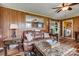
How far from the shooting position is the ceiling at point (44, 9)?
7.17ft

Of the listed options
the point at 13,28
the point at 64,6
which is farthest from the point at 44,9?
the point at 13,28

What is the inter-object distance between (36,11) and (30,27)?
36cm

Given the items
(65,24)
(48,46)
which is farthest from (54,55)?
(65,24)

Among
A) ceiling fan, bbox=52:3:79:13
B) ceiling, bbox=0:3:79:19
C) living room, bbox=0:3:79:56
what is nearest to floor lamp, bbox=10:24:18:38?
living room, bbox=0:3:79:56

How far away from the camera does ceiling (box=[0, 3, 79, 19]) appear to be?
2.19m

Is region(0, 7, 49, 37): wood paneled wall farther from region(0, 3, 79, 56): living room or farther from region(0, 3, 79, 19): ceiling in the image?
region(0, 3, 79, 19): ceiling

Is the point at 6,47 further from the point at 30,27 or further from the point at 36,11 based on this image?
the point at 36,11

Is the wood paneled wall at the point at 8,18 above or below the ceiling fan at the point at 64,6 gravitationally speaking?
→ below

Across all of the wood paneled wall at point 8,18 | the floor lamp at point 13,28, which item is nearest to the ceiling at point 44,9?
the wood paneled wall at point 8,18

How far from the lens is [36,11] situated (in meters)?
2.22

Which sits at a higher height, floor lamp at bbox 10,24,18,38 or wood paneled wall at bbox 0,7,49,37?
wood paneled wall at bbox 0,7,49,37

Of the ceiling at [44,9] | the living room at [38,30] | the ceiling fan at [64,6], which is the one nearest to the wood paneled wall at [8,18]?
the living room at [38,30]

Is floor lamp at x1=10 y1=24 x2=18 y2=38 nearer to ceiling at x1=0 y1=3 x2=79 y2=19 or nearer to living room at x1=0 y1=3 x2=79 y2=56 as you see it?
living room at x1=0 y1=3 x2=79 y2=56

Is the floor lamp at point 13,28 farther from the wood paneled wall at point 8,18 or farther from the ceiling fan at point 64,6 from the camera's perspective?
the ceiling fan at point 64,6
